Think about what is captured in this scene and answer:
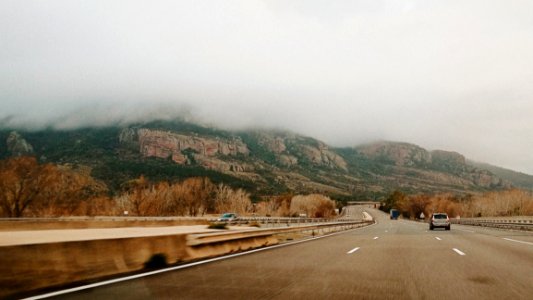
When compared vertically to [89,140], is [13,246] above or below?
below

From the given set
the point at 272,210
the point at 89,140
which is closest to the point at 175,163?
the point at 89,140

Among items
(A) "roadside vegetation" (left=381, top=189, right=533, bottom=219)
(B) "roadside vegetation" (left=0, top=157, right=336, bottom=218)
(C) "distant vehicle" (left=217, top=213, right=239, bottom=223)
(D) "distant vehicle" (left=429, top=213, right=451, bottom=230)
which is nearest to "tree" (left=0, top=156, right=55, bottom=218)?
(B) "roadside vegetation" (left=0, top=157, right=336, bottom=218)

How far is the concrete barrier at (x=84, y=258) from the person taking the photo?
22.8 ft

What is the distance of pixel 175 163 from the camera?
18275cm

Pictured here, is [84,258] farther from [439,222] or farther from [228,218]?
A: [228,218]

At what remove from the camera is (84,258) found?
28.0ft

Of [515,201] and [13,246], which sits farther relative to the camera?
[515,201]

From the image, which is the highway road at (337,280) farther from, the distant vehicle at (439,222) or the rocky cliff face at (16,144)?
the rocky cliff face at (16,144)

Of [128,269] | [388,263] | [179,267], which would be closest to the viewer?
[128,269]

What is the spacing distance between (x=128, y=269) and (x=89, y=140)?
611 feet

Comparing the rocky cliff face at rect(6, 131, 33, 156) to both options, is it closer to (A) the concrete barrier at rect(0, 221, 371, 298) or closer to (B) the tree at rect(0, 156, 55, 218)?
(B) the tree at rect(0, 156, 55, 218)

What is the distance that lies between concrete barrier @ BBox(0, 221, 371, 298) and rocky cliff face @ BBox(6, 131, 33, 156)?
6921 inches

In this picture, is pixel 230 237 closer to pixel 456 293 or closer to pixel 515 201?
pixel 456 293

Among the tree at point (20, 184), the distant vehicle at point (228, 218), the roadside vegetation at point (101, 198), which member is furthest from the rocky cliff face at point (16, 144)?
the distant vehicle at point (228, 218)
